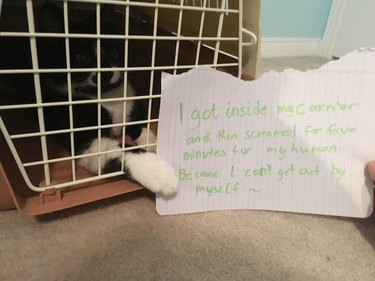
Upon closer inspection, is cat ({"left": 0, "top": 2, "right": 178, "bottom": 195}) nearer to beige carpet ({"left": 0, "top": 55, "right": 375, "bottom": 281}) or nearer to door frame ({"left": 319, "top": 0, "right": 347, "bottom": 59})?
beige carpet ({"left": 0, "top": 55, "right": 375, "bottom": 281})

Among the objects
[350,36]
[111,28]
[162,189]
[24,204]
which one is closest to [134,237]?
[162,189]

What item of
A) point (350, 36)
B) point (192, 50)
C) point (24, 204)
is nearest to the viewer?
point (24, 204)

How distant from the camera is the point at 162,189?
616 mm

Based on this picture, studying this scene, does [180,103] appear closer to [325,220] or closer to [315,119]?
[315,119]

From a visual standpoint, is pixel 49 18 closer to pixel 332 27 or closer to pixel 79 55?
→ pixel 79 55

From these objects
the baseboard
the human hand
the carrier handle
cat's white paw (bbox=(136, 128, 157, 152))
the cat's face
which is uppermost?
the carrier handle

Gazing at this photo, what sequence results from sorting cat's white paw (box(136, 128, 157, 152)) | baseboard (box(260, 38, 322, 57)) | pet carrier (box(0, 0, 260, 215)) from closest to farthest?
pet carrier (box(0, 0, 260, 215)) → cat's white paw (box(136, 128, 157, 152)) → baseboard (box(260, 38, 322, 57))

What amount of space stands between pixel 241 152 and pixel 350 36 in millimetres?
1462

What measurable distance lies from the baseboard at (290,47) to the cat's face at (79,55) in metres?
1.14

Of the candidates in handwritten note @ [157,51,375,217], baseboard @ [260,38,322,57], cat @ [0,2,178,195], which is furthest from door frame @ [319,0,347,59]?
cat @ [0,2,178,195]

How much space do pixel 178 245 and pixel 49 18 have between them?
1.64ft

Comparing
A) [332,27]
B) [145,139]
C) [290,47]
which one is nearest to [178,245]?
[145,139]

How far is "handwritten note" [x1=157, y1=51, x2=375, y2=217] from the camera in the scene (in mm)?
629

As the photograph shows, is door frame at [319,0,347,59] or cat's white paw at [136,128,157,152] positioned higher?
door frame at [319,0,347,59]
